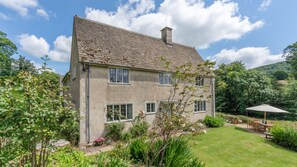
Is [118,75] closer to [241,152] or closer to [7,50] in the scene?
[241,152]

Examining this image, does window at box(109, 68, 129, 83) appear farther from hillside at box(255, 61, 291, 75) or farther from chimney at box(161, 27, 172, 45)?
hillside at box(255, 61, 291, 75)

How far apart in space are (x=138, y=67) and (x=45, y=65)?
31.1 feet

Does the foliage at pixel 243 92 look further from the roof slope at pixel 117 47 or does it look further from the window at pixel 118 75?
the window at pixel 118 75

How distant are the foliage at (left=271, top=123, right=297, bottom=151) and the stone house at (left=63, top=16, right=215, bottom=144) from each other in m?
7.07

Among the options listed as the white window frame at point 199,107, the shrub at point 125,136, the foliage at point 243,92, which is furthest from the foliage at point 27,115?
the foliage at point 243,92

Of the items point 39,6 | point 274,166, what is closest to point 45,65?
point 39,6

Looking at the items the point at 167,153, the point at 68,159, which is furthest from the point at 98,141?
the point at 167,153

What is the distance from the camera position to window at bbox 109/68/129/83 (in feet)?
40.3

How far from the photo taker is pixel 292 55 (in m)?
33.7

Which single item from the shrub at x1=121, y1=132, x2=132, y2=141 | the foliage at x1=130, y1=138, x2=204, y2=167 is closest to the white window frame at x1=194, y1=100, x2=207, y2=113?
the shrub at x1=121, y1=132, x2=132, y2=141

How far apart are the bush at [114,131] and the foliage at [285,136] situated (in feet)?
44.0

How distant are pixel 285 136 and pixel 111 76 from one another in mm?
15432

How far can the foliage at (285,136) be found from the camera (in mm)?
11638

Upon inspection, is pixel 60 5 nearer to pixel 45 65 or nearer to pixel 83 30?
pixel 83 30
